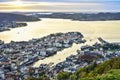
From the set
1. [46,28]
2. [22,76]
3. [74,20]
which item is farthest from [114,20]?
[22,76]

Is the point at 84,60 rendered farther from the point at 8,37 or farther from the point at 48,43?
Answer: the point at 8,37

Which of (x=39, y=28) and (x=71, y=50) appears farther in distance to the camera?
(x=39, y=28)

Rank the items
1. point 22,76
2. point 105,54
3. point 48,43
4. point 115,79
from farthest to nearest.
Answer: point 48,43
point 105,54
point 22,76
point 115,79

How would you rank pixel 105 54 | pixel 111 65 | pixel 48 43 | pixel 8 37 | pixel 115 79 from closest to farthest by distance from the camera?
1. pixel 115 79
2. pixel 111 65
3. pixel 105 54
4. pixel 48 43
5. pixel 8 37

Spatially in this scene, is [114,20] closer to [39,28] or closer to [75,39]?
[39,28]

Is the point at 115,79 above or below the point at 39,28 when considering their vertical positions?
above

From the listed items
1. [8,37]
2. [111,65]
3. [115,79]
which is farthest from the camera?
[8,37]

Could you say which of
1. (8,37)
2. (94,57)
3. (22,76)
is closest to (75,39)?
(8,37)

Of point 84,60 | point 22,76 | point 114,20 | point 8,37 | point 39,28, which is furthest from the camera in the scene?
point 114,20

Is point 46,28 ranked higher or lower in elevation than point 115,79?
lower
